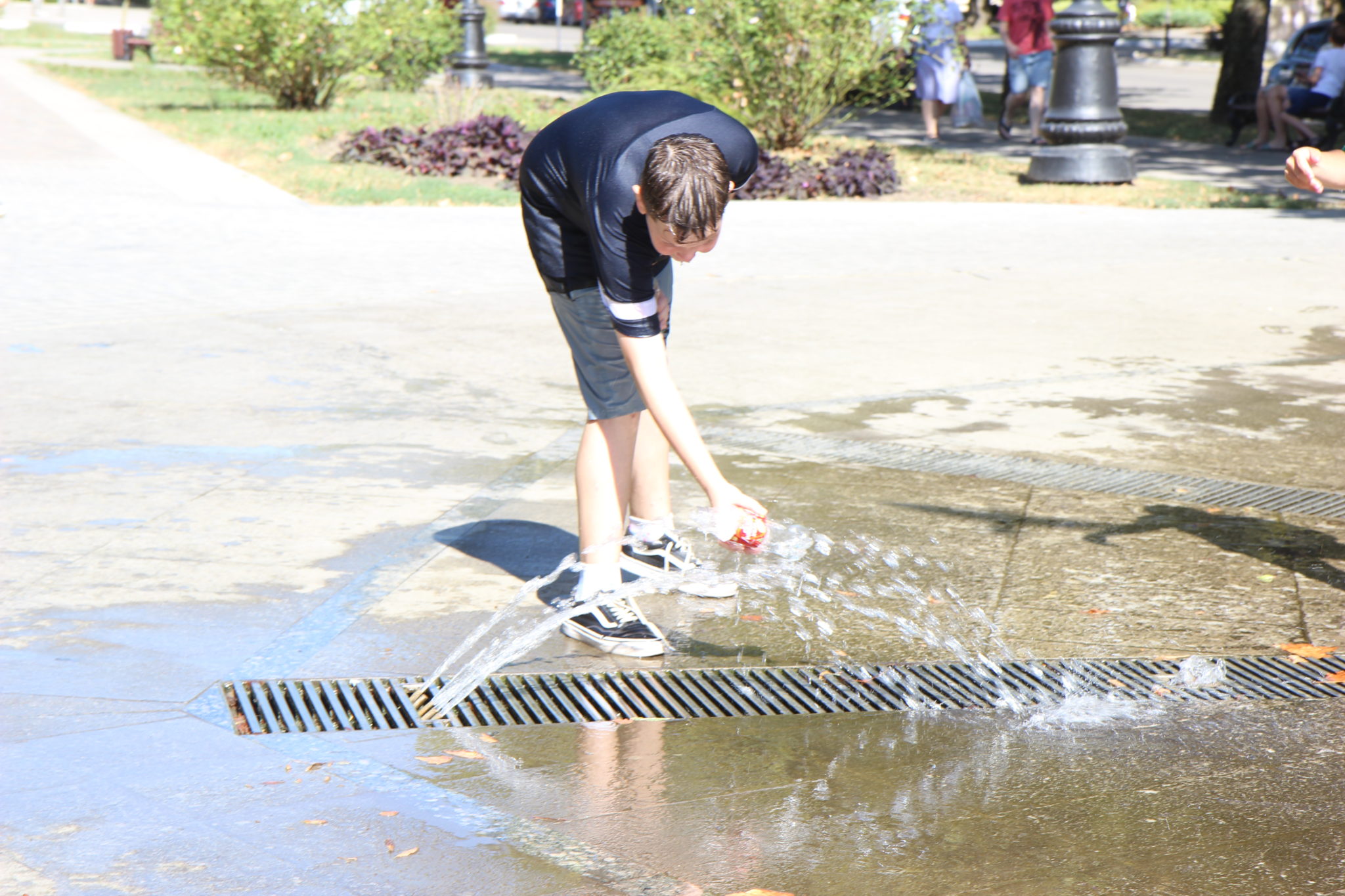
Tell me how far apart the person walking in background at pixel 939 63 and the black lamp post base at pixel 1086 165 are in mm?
2631

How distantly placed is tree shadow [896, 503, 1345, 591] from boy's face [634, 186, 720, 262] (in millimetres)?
1956

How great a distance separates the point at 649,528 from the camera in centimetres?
397

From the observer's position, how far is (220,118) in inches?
740

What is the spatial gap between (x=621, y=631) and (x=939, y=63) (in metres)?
14.2

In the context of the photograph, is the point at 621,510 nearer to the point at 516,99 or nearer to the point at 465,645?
the point at 465,645

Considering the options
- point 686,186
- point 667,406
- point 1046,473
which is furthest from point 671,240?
point 1046,473

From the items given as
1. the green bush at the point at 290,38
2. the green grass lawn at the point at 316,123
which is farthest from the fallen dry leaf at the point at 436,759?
the green bush at the point at 290,38

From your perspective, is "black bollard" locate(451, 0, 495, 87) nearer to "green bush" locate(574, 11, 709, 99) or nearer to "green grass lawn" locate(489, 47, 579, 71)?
"green bush" locate(574, 11, 709, 99)

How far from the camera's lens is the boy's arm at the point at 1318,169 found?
3906mm

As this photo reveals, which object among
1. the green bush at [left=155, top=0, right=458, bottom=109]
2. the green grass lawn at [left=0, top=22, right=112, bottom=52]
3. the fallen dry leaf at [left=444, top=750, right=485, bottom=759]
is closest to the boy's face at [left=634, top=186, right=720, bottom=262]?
the fallen dry leaf at [left=444, top=750, right=485, bottom=759]

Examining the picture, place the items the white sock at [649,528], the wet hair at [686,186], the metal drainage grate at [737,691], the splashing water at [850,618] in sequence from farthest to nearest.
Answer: the white sock at [649,528]
the splashing water at [850,618]
the metal drainage grate at [737,691]
the wet hair at [686,186]

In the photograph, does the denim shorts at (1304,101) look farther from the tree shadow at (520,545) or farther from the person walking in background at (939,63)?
the tree shadow at (520,545)

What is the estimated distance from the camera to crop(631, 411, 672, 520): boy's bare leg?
152 inches

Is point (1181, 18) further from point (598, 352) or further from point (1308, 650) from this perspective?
point (598, 352)
